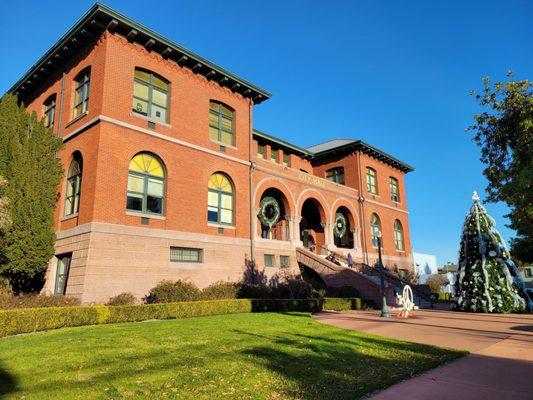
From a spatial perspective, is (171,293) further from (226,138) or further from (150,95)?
(226,138)

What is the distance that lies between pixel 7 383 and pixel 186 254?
14.3 m

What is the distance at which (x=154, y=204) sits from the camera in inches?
789

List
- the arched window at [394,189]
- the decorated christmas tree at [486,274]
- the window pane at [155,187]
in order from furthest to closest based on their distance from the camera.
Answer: the arched window at [394,189] → the window pane at [155,187] → the decorated christmas tree at [486,274]

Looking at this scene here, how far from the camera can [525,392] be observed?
5973 mm

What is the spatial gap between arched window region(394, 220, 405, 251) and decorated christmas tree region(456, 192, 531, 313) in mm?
21134

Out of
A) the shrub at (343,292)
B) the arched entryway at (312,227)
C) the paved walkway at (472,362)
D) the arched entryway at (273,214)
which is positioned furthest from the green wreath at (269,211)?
the paved walkway at (472,362)

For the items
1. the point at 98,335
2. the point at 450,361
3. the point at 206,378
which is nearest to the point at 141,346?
the point at 98,335

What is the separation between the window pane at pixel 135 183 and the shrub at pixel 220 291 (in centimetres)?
585

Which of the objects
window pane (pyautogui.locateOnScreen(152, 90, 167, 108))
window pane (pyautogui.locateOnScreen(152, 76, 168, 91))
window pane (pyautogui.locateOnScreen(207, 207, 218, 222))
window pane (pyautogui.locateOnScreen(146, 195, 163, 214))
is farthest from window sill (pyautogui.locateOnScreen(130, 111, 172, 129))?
window pane (pyautogui.locateOnScreen(207, 207, 218, 222))

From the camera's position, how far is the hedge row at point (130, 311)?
12180 mm

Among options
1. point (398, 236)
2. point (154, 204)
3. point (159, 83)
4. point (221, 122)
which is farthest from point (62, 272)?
point (398, 236)

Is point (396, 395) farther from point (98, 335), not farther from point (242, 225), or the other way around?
point (242, 225)

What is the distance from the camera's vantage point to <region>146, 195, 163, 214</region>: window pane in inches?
780

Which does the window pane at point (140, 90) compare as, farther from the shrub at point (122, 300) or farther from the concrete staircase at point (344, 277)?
the concrete staircase at point (344, 277)
